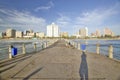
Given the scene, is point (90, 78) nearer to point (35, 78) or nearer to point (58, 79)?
point (58, 79)

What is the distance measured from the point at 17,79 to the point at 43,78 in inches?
45.8

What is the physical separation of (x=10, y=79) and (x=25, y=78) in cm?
66

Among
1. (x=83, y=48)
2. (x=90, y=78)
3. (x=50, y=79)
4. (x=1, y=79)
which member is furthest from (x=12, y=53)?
(x=83, y=48)

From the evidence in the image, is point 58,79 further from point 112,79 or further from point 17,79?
point 112,79

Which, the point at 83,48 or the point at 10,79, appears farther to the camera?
the point at 83,48

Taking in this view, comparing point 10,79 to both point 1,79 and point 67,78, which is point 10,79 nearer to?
point 1,79

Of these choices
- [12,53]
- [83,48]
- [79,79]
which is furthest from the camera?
[83,48]

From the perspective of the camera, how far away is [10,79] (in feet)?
21.2

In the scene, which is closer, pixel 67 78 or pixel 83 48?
pixel 67 78

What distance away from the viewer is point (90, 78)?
A: 6547mm

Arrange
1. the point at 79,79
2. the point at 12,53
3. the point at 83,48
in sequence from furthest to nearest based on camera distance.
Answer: the point at 83,48, the point at 12,53, the point at 79,79

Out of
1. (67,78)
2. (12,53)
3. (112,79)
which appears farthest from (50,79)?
(12,53)

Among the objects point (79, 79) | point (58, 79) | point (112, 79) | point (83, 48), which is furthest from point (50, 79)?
point (83, 48)

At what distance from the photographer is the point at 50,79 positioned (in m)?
6.43
